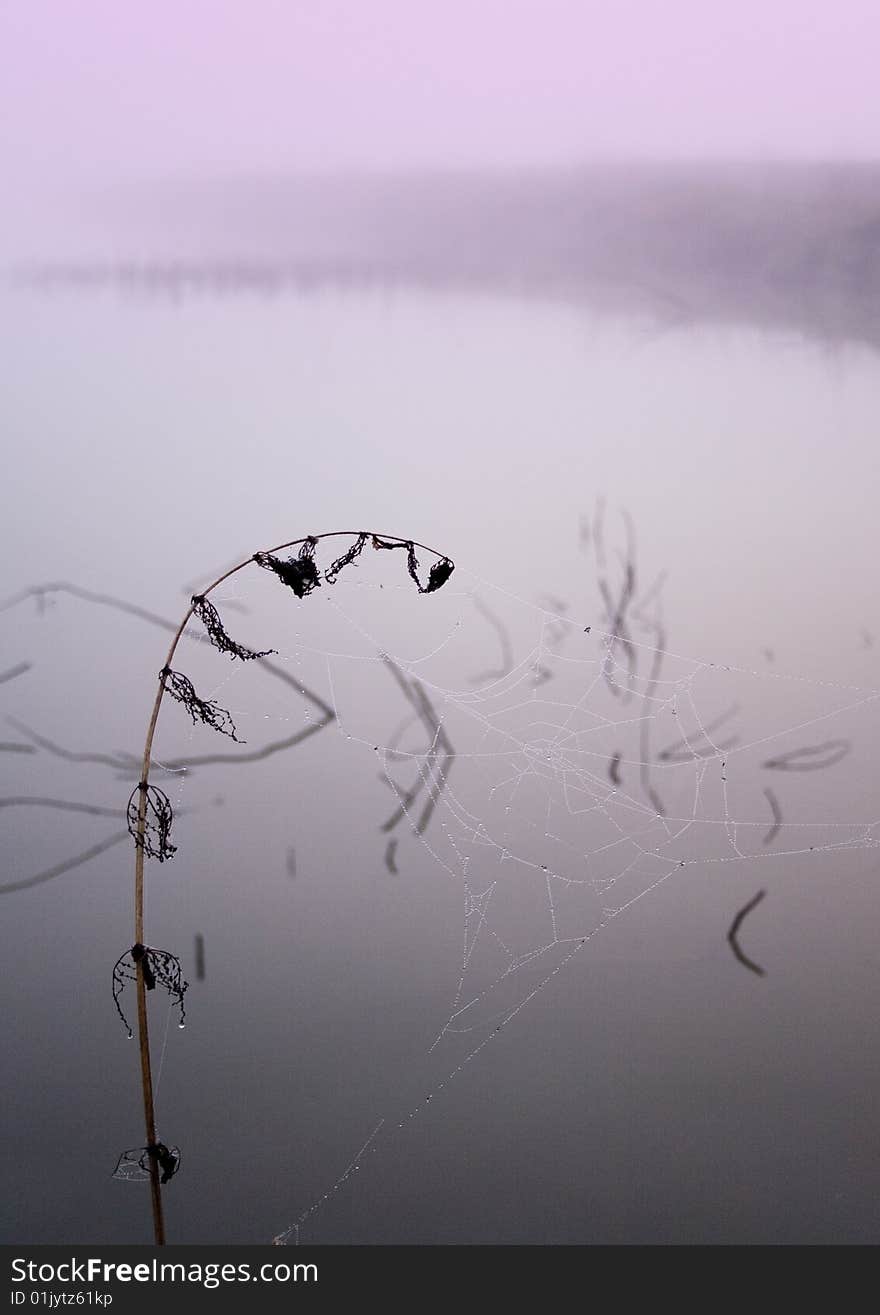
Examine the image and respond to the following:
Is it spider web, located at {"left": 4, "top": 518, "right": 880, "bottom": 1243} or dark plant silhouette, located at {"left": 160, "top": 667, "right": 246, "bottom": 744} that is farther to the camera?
spider web, located at {"left": 4, "top": 518, "right": 880, "bottom": 1243}

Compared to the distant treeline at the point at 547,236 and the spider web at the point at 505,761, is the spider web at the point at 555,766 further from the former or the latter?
the distant treeline at the point at 547,236

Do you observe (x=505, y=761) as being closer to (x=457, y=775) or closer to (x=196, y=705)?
(x=457, y=775)

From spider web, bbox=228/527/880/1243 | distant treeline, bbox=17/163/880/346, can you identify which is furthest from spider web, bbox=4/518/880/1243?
distant treeline, bbox=17/163/880/346

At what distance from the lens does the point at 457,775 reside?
1637 millimetres

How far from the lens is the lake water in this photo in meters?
1.61

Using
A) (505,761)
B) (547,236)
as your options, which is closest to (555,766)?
(505,761)

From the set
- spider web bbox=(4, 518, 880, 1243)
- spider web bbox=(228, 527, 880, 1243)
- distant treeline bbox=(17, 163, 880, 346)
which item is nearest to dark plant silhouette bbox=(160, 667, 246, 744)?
spider web bbox=(4, 518, 880, 1243)

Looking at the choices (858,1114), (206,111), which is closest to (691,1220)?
(858,1114)

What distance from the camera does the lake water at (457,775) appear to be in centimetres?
161

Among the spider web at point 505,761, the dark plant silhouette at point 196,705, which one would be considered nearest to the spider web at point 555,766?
the spider web at point 505,761

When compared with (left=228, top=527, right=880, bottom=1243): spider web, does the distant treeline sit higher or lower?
higher

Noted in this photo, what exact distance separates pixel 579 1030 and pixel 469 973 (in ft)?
0.67

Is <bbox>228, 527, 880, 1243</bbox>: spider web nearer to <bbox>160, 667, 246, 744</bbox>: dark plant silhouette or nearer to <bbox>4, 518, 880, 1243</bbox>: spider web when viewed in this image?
<bbox>4, 518, 880, 1243</bbox>: spider web

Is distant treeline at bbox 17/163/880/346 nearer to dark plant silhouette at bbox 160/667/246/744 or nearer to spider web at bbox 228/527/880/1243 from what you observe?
spider web at bbox 228/527/880/1243
